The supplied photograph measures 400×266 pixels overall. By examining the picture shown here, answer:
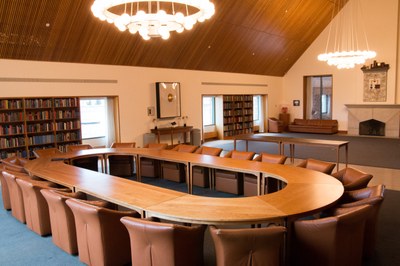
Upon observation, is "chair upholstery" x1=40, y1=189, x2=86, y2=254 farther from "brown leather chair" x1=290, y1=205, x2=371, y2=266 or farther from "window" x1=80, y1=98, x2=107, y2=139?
"window" x1=80, y1=98, x2=107, y2=139

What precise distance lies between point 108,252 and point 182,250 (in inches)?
37.5

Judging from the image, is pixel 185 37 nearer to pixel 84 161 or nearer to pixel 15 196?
pixel 84 161

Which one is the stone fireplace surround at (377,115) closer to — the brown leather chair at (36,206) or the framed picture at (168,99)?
the framed picture at (168,99)

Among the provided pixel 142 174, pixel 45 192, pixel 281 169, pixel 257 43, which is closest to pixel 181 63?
pixel 257 43

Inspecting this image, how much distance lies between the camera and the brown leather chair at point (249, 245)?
9.18 ft

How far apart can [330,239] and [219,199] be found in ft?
3.87

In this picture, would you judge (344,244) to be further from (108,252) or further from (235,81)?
(235,81)

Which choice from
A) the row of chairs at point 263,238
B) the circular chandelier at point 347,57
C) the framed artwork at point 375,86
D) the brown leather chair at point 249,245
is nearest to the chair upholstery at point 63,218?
the row of chairs at point 263,238

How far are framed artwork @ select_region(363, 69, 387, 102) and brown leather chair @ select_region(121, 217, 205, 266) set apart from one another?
47.3 ft

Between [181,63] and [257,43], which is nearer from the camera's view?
[181,63]

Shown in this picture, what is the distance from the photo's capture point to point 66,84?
9.21 meters

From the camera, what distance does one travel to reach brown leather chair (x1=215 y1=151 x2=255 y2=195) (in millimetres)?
6324

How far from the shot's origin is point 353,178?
4633 mm

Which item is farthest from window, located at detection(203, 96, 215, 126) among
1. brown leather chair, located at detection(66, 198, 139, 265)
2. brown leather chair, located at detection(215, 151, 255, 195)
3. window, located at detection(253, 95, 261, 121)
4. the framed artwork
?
brown leather chair, located at detection(66, 198, 139, 265)
